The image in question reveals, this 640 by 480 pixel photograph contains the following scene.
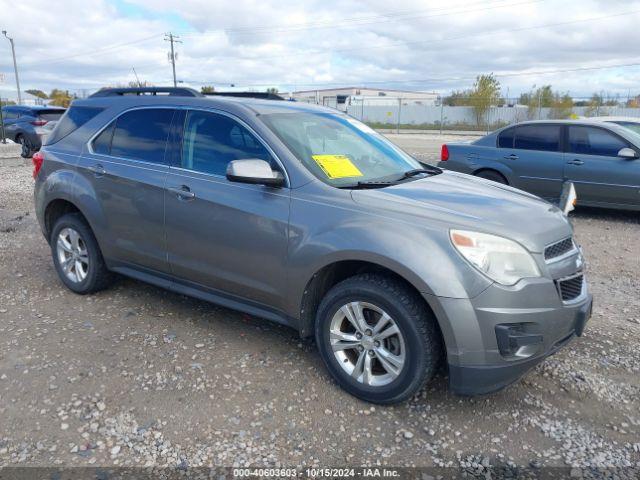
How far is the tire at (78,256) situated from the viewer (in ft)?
15.2

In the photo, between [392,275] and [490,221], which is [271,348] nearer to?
[392,275]

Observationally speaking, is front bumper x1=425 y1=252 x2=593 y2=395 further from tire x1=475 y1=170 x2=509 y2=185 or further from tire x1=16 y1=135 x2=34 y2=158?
tire x1=16 y1=135 x2=34 y2=158

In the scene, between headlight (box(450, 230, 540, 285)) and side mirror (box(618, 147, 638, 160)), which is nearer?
headlight (box(450, 230, 540, 285))

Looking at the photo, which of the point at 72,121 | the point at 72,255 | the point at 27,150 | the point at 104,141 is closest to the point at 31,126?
the point at 27,150

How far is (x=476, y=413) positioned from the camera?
312 centimetres

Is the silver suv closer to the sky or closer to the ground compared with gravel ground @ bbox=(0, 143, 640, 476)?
closer to the sky

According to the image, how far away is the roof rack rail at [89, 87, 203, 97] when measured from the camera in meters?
4.22

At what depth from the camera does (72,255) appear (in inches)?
190

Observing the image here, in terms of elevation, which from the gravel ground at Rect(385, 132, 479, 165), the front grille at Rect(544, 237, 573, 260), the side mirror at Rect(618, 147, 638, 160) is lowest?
the gravel ground at Rect(385, 132, 479, 165)

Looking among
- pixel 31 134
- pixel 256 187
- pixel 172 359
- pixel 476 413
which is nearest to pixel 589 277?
pixel 476 413

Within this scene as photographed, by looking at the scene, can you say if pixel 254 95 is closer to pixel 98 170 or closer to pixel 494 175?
pixel 98 170

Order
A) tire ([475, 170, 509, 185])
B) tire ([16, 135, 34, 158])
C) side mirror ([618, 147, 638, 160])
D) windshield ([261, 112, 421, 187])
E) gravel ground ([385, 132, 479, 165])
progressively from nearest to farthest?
windshield ([261, 112, 421, 187]), side mirror ([618, 147, 638, 160]), tire ([475, 170, 509, 185]), gravel ground ([385, 132, 479, 165]), tire ([16, 135, 34, 158])

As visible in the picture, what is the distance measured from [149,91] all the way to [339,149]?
1.88 metres

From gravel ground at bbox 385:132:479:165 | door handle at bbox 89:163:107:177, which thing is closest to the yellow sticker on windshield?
door handle at bbox 89:163:107:177
